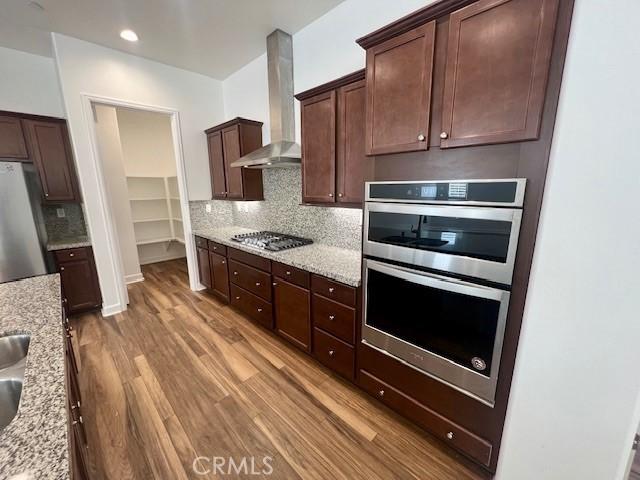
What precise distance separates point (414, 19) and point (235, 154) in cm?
254

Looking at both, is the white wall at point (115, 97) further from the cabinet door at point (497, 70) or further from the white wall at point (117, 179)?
the cabinet door at point (497, 70)

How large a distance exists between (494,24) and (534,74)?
285mm

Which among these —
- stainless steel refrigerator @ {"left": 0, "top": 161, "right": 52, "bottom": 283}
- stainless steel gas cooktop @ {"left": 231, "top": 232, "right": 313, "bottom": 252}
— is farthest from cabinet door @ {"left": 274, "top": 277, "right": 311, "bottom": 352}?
stainless steel refrigerator @ {"left": 0, "top": 161, "right": 52, "bottom": 283}

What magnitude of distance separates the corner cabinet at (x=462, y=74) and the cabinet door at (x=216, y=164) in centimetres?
263

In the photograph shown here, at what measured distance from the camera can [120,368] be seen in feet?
7.54

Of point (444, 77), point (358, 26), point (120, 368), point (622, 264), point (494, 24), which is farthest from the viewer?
point (120, 368)

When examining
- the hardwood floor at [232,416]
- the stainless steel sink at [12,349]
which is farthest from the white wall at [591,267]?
the stainless steel sink at [12,349]

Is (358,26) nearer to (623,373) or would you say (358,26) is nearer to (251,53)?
(251,53)

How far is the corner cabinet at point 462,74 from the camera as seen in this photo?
1.00 metres

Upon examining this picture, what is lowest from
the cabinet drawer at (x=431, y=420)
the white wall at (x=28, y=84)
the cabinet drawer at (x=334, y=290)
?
the cabinet drawer at (x=431, y=420)

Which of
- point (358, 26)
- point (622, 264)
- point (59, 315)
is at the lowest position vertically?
point (59, 315)

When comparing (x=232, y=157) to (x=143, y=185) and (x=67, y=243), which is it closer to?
(x=67, y=243)

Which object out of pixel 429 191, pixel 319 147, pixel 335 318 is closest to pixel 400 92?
pixel 429 191

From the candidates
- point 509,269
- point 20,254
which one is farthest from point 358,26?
point 20,254
